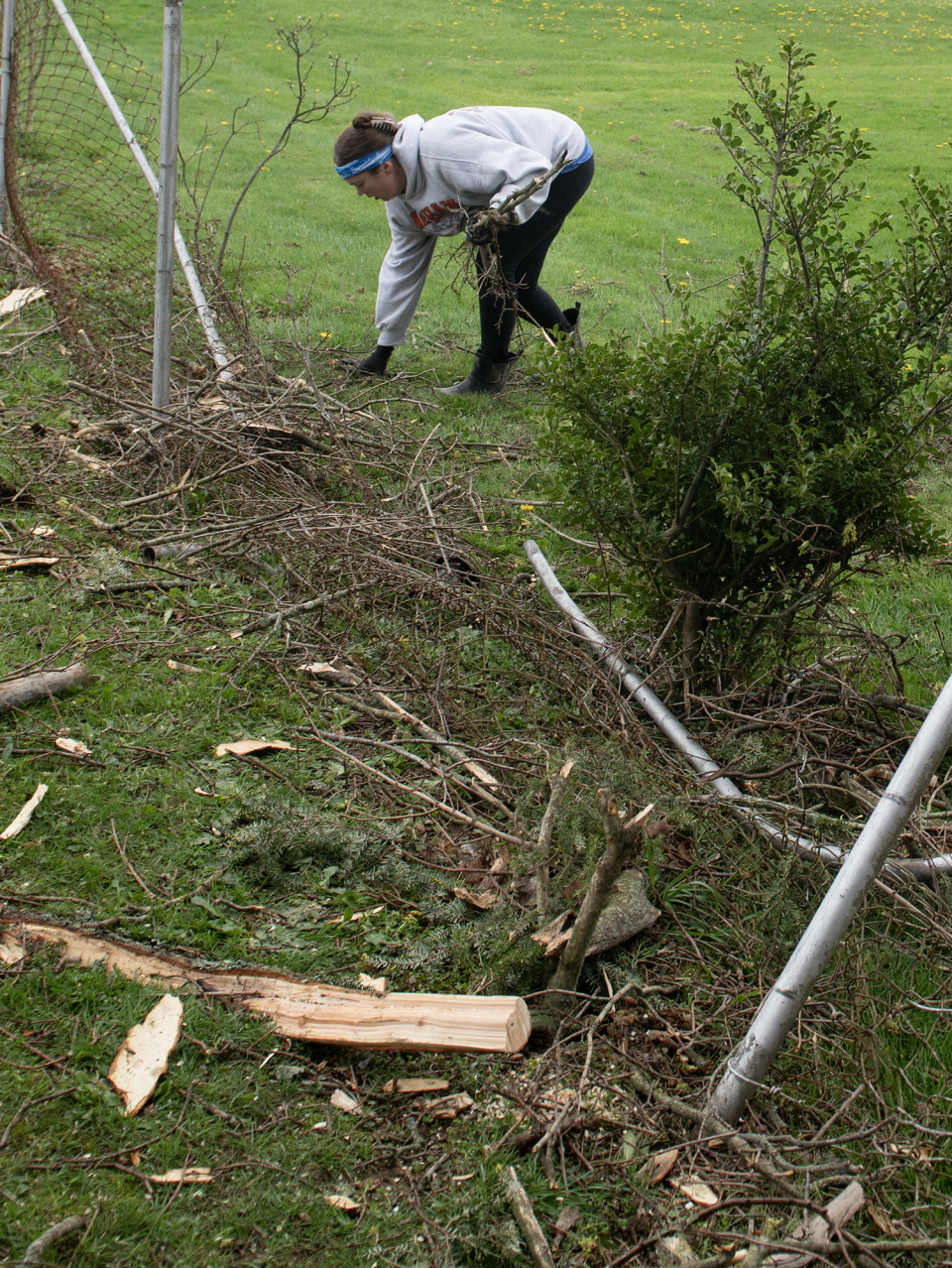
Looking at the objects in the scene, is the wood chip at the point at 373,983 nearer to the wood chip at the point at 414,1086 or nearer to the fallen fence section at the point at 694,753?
the wood chip at the point at 414,1086

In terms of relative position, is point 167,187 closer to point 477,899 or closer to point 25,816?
point 25,816

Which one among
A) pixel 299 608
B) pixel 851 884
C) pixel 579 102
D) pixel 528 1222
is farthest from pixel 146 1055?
pixel 579 102

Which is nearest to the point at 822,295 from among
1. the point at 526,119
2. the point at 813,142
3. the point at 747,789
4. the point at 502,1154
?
the point at 813,142

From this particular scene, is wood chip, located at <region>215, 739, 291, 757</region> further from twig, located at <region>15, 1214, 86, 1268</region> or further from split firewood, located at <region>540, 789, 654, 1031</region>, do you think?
twig, located at <region>15, 1214, 86, 1268</region>

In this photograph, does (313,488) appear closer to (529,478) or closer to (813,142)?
(529,478)

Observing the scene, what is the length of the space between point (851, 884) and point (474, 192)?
4.56 m

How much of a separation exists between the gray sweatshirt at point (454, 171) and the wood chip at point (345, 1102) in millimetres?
4467

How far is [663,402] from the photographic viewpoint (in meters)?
2.83

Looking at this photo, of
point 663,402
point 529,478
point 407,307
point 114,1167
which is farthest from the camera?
point 407,307

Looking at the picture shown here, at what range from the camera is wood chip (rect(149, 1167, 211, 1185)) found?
1.82 meters

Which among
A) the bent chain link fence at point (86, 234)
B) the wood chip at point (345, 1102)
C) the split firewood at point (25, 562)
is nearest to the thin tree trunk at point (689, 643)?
the wood chip at point (345, 1102)

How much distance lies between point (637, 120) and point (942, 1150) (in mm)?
14900

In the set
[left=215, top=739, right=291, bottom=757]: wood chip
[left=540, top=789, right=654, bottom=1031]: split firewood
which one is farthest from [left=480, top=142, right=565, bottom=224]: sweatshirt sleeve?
[left=540, top=789, right=654, bottom=1031]: split firewood

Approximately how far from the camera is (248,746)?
302 centimetres
